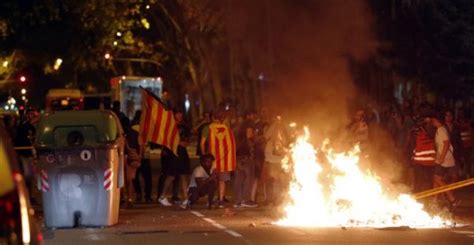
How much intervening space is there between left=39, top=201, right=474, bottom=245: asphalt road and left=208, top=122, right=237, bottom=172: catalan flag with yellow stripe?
199 centimetres

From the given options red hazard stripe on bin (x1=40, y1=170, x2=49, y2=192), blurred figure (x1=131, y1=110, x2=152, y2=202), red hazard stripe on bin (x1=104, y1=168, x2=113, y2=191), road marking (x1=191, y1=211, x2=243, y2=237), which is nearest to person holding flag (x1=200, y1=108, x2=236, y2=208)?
road marking (x1=191, y1=211, x2=243, y2=237)

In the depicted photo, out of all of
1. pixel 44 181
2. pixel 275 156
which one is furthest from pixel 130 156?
pixel 44 181

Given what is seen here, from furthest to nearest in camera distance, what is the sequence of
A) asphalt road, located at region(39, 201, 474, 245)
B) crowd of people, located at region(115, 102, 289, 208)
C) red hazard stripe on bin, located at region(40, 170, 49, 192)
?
crowd of people, located at region(115, 102, 289, 208) < red hazard stripe on bin, located at region(40, 170, 49, 192) < asphalt road, located at region(39, 201, 474, 245)

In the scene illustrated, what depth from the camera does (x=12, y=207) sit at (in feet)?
24.7

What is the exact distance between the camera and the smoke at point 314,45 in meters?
19.5

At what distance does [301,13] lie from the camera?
19.8 meters

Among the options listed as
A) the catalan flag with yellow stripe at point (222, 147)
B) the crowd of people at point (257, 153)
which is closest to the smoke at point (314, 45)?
the crowd of people at point (257, 153)

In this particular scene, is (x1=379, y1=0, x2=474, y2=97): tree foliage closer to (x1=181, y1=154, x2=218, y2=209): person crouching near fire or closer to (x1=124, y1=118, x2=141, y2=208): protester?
(x1=181, y1=154, x2=218, y2=209): person crouching near fire

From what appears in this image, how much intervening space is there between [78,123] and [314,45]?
518cm

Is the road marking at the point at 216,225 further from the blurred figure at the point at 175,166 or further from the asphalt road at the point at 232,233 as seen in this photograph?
the blurred figure at the point at 175,166

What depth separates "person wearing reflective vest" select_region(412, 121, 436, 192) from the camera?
19.1 m

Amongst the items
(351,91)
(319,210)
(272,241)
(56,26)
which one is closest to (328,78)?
(351,91)

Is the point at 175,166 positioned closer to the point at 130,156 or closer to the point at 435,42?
the point at 130,156

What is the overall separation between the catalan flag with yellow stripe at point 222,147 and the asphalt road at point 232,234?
6.54 feet
